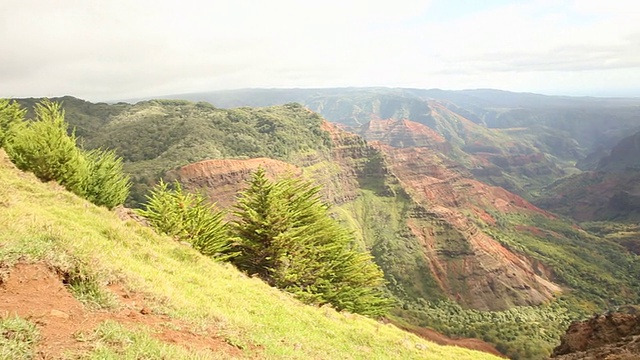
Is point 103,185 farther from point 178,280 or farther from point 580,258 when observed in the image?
A: point 580,258

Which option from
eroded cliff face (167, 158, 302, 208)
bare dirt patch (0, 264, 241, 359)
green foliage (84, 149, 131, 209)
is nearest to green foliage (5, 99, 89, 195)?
green foliage (84, 149, 131, 209)

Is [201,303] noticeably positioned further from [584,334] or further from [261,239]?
[584,334]

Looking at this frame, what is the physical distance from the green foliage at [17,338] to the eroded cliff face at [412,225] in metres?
76.3

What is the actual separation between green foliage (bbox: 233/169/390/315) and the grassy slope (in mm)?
6117

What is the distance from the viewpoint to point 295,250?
83.8ft

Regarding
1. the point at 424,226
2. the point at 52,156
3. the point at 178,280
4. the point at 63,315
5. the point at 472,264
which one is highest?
the point at 52,156

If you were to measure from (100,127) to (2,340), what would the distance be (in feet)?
523

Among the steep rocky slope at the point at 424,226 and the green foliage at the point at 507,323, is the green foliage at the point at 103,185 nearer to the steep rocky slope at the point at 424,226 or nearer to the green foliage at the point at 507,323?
the steep rocky slope at the point at 424,226

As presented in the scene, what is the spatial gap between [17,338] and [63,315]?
4.94 ft

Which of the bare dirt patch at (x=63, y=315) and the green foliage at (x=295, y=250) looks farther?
the green foliage at (x=295, y=250)

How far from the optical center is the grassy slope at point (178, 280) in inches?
368

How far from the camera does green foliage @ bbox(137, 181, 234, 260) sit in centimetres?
2362

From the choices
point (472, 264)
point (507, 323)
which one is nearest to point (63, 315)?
point (507, 323)

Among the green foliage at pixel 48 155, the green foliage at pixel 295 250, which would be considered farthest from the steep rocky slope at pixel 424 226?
the green foliage at pixel 295 250
